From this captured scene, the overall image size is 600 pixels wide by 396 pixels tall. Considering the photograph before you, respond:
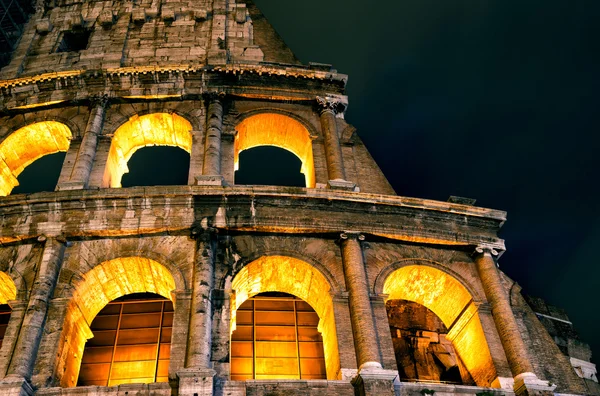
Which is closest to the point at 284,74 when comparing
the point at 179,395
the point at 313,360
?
the point at 313,360

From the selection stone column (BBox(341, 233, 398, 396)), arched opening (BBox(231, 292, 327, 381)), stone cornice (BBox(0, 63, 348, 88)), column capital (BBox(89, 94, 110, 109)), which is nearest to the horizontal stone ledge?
stone column (BBox(341, 233, 398, 396))

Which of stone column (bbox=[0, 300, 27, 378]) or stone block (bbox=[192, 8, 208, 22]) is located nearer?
stone column (bbox=[0, 300, 27, 378])

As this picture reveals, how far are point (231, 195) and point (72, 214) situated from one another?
3.31 meters

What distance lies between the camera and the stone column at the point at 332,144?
13.2 m

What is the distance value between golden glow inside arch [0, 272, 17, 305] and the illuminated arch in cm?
136

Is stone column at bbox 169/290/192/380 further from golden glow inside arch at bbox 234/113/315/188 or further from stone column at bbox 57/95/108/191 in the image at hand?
golden glow inside arch at bbox 234/113/315/188

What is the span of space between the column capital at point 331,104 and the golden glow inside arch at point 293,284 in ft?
16.0

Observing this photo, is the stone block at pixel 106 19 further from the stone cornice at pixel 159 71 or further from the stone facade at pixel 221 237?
the stone cornice at pixel 159 71

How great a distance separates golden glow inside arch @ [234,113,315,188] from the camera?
14.6 metres

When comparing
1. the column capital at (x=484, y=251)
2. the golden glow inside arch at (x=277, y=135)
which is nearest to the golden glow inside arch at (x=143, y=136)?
the golden glow inside arch at (x=277, y=135)

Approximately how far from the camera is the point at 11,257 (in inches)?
448

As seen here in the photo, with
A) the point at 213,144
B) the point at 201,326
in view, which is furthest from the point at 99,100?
the point at 201,326

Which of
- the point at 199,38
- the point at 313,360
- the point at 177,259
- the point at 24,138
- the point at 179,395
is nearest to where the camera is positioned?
the point at 179,395

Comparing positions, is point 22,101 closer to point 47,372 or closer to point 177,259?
point 177,259
